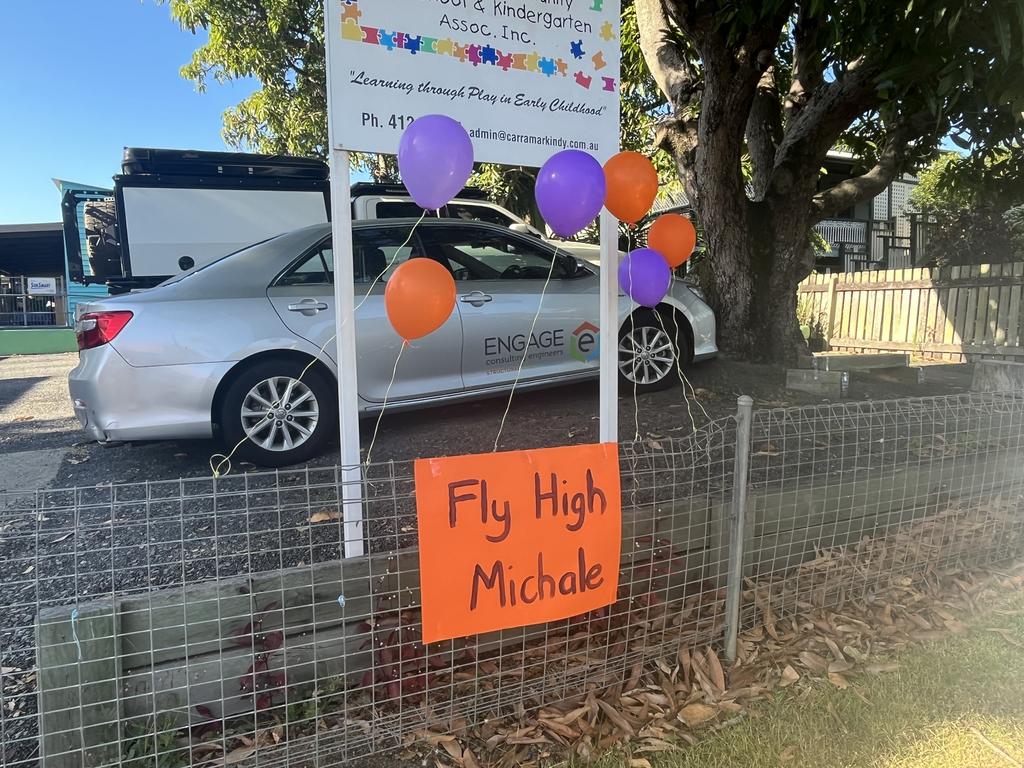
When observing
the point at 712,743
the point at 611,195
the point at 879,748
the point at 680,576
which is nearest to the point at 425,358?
the point at 611,195

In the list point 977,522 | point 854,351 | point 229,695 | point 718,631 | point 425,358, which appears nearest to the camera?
point 229,695

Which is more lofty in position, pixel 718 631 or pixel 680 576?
pixel 680 576

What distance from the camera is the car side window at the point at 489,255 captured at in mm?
4934

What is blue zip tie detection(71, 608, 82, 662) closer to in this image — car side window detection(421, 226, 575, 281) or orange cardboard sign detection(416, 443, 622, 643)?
orange cardboard sign detection(416, 443, 622, 643)

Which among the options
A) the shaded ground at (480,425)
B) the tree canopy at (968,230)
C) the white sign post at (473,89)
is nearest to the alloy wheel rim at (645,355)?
the shaded ground at (480,425)

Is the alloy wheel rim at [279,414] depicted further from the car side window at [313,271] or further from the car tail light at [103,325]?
the car tail light at [103,325]

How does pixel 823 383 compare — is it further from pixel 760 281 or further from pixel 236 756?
pixel 236 756

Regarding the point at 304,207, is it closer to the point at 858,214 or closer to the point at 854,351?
the point at 854,351

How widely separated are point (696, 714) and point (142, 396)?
11.9 ft

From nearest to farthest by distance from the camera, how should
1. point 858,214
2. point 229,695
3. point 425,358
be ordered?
point 229,695 < point 425,358 < point 858,214

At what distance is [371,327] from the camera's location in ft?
14.6

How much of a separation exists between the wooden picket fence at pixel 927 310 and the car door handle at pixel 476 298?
812 cm

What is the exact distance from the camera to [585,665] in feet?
8.31

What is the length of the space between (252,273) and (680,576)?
134 inches
